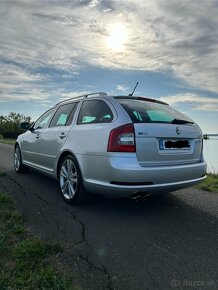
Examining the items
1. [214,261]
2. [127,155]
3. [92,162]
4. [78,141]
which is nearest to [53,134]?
[78,141]

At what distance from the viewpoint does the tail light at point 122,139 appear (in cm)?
399

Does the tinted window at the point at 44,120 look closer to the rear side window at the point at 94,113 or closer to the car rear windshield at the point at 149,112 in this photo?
the rear side window at the point at 94,113

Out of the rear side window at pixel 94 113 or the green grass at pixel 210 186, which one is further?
the green grass at pixel 210 186

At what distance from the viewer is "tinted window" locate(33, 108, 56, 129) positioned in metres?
6.31

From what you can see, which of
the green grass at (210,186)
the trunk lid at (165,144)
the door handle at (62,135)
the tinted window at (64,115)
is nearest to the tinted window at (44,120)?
the tinted window at (64,115)

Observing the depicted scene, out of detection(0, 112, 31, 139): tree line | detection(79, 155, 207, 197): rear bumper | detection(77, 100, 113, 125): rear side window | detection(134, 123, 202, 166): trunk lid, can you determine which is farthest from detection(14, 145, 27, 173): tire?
detection(0, 112, 31, 139): tree line

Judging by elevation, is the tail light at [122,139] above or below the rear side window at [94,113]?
below

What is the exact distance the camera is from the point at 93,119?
4672 mm

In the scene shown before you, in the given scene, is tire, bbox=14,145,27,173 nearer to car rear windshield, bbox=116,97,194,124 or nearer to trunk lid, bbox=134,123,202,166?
car rear windshield, bbox=116,97,194,124

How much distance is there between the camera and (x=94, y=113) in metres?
4.73

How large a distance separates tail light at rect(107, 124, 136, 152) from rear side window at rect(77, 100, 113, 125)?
316mm

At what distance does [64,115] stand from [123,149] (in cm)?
203

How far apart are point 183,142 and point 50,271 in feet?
8.69

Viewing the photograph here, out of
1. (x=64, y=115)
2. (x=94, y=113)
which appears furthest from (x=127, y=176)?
(x=64, y=115)
